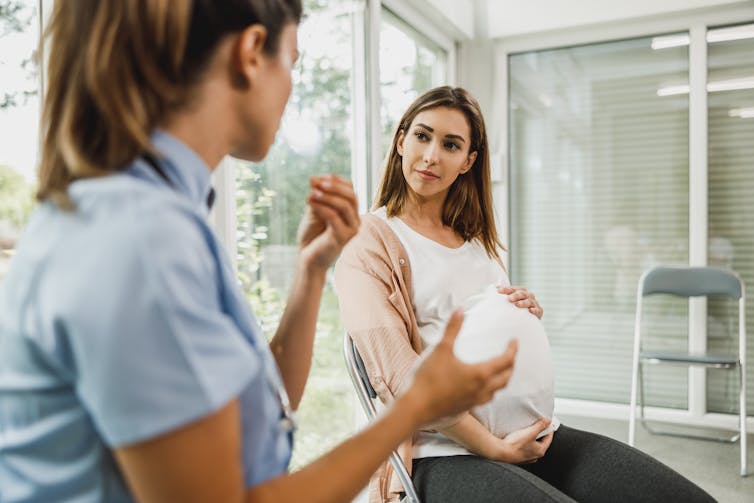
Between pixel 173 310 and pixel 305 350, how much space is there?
0.43 meters

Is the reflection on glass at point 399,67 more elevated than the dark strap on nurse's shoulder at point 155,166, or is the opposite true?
the reflection on glass at point 399,67

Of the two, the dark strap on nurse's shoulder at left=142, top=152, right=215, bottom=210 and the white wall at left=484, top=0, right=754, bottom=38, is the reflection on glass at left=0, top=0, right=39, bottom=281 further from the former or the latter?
the white wall at left=484, top=0, right=754, bottom=38

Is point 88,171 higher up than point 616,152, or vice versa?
point 616,152

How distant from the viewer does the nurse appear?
474 millimetres

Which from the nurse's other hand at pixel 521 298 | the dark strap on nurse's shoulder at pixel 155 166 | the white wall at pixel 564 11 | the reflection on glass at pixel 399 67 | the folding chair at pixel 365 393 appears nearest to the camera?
the dark strap on nurse's shoulder at pixel 155 166

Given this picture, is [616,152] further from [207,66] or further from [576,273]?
[207,66]

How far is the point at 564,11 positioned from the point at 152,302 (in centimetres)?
325

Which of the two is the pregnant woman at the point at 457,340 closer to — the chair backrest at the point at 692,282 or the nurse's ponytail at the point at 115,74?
the nurse's ponytail at the point at 115,74

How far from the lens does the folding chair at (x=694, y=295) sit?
2785mm

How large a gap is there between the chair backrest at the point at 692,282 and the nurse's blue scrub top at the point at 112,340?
112 inches

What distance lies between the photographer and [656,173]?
127 inches

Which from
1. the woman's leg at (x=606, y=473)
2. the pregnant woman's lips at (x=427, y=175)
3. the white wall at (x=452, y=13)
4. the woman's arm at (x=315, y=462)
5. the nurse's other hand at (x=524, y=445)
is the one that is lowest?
the woman's leg at (x=606, y=473)

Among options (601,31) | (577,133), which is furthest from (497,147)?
(601,31)

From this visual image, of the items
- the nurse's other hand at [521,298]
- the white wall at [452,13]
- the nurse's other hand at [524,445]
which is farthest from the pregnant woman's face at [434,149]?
the white wall at [452,13]
